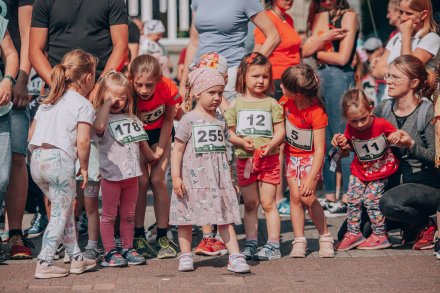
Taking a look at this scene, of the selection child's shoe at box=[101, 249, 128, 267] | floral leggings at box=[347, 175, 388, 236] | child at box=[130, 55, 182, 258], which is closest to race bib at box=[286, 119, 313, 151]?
floral leggings at box=[347, 175, 388, 236]

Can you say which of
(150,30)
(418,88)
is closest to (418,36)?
(418,88)

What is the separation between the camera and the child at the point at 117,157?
295 inches

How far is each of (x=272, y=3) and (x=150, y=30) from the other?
5.38 m

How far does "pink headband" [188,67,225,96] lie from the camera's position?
7453mm

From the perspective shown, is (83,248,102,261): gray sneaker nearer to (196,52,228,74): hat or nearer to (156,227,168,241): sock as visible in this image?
(156,227,168,241): sock

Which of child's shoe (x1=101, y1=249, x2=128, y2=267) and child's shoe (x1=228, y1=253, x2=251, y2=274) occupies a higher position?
child's shoe (x1=228, y1=253, x2=251, y2=274)

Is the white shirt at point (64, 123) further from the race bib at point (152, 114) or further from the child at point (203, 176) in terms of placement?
the race bib at point (152, 114)

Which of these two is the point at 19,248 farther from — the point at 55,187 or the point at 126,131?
the point at 126,131


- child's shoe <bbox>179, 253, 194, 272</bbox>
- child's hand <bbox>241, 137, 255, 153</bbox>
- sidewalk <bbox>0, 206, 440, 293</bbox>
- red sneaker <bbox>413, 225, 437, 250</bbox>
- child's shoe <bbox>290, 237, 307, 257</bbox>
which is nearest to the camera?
sidewalk <bbox>0, 206, 440, 293</bbox>

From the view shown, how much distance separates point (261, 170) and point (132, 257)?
1.09m

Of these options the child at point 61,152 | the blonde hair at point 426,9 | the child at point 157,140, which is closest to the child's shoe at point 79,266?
the child at point 61,152

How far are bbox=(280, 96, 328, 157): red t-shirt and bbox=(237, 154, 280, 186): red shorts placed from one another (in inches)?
6.9

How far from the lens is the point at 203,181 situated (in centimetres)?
740

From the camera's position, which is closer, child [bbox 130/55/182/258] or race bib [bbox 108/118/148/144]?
race bib [bbox 108/118/148/144]
